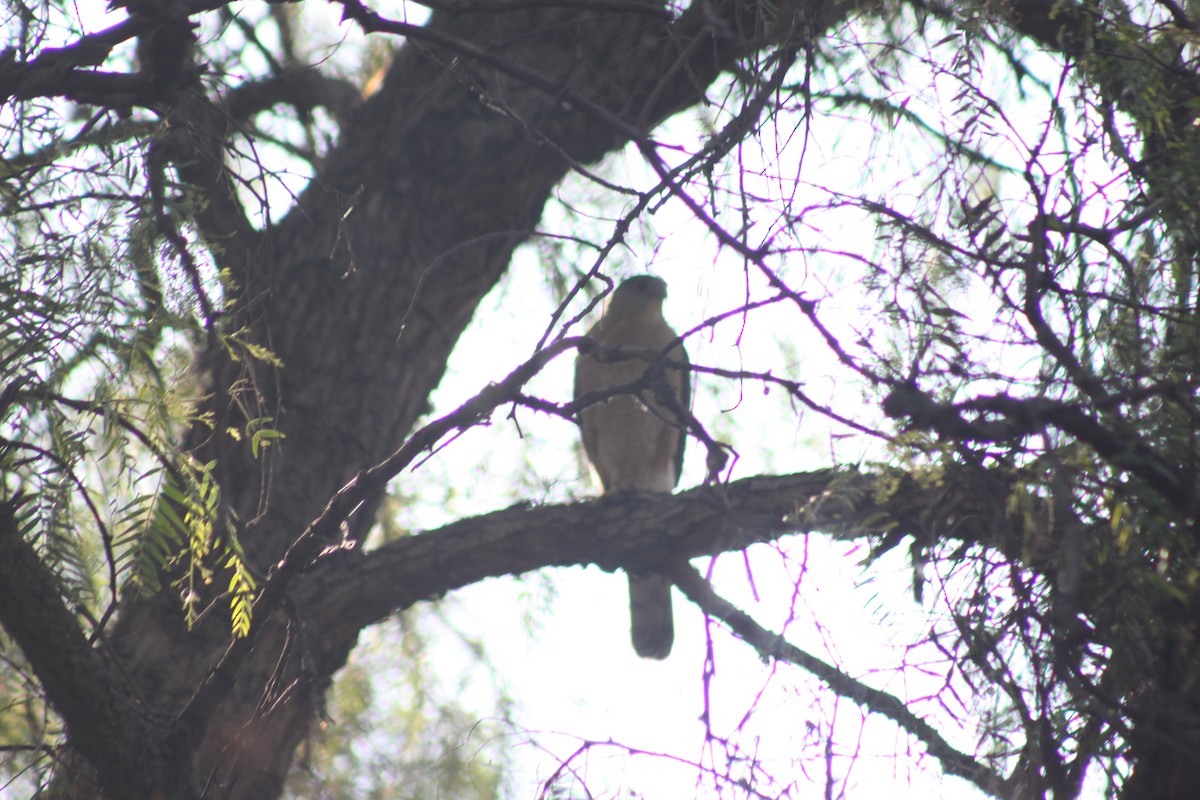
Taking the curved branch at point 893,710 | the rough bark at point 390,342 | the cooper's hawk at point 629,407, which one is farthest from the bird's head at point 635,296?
the curved branch at point 893,710

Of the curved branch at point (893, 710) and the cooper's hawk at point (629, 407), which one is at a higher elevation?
the cooper's hawk at point (629, 407)

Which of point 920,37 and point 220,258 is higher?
point 220,258

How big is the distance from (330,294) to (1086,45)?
2054 millimetres

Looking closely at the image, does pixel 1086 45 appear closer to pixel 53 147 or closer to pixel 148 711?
pixel 53 147

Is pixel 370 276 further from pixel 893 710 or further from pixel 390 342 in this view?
pixel 893 710

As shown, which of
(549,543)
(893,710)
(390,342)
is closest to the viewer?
(893,710)

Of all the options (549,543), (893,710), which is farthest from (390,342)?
(893,710)

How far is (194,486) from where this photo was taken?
1662 millimetres

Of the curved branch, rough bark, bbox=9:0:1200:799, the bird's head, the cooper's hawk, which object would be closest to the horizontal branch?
rough bark, bbox=9:0:1200:799

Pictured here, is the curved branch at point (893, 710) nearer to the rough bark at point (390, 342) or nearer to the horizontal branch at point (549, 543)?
the rough bark at point (390, 342)

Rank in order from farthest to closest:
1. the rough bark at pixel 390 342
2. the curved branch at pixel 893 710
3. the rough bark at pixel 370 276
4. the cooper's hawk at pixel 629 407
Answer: the cooper's hawk at pixel 629 407 → the rough bark at pixel 370 276 → the rough bark at pixel 390 342 → the curved branch at pixel 893 710

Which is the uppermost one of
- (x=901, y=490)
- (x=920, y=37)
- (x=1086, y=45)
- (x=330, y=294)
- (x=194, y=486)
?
(x=330, y=294)

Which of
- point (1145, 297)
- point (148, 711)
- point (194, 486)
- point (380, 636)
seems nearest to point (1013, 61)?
point (1145, 297)

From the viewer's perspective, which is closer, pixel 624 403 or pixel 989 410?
pixel 989 410
